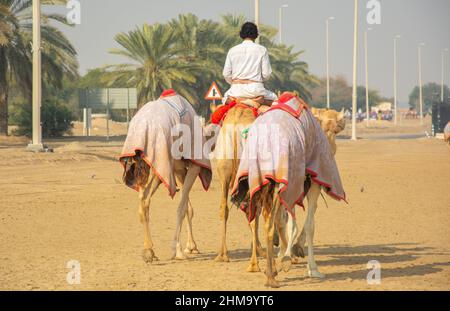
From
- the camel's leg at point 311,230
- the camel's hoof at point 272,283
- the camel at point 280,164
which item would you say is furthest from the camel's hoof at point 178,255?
the camel's hoof at point 272,283

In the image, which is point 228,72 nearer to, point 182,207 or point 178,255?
point 182,207

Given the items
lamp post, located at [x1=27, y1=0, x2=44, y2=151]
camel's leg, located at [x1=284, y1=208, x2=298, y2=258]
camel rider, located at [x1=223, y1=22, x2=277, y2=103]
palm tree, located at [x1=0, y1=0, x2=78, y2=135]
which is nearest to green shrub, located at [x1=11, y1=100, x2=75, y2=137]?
palm tree, located at [x1=0, y1=0, x2=78, y2=135]

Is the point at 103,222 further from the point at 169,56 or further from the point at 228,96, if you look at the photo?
the point at 169,56

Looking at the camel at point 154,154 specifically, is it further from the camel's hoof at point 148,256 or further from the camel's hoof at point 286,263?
the camel's hoof at point 286,263

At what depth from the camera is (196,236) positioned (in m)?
13.3

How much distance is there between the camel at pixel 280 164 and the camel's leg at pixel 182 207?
137cm

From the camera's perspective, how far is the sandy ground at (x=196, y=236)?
9.49 metres

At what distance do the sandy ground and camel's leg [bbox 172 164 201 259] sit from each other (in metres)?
0.18

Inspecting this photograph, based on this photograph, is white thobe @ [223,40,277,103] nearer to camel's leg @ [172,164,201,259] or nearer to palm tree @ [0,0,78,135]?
camel's leg @ [172,164,201,259]

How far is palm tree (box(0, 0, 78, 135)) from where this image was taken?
134ft

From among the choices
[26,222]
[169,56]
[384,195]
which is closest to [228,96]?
[26,222]

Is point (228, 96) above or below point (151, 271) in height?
above

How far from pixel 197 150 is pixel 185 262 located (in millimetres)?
1443

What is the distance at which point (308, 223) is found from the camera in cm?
998
